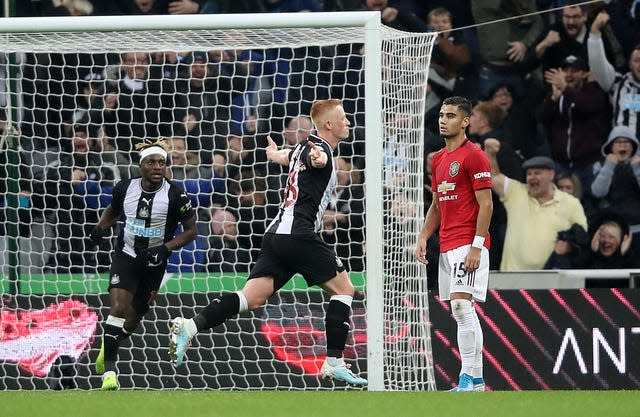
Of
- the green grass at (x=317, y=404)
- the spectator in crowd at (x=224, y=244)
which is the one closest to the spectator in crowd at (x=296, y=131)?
the spectator in crowd at (x=224, y=244)

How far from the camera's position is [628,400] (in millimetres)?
7707

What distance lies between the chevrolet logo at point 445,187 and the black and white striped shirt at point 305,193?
751 millimetres

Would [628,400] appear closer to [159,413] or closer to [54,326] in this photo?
[159,413]

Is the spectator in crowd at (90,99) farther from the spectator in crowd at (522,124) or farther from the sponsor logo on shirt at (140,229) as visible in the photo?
the spectator in crowd at (522,124)

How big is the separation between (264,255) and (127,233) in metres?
1.54

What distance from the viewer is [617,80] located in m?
12.2

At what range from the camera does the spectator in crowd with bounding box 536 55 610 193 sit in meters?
12.3

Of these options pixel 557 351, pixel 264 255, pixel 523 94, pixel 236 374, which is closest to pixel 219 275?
pixel 236 374

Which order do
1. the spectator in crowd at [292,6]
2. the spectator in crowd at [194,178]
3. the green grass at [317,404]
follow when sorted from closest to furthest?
the green grass at [317,404]
the spectator in crowd at [194,178]
the spectator in crowd at [292,6]

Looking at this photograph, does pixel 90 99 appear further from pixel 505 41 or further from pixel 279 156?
pixel 505 41

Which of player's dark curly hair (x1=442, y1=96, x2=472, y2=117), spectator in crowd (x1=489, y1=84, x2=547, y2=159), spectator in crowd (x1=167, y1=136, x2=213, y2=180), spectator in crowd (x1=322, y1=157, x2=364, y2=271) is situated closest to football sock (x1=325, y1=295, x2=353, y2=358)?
player's dark curly hair (x1=442, y1=96, x2=472, y2=117)

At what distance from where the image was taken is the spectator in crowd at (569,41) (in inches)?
485

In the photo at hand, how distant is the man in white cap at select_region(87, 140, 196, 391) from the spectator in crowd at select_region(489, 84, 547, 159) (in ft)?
12.3

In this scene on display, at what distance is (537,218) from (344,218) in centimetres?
177
